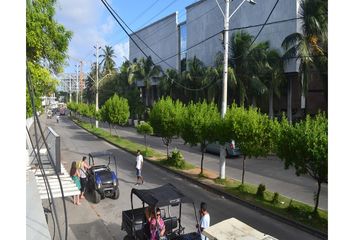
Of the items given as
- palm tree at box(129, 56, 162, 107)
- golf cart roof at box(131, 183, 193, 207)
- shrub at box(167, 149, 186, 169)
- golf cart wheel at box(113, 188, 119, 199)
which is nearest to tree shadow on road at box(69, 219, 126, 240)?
golf cart roof at box(131, 183, 193, 207)

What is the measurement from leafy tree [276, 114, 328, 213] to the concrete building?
1177cm

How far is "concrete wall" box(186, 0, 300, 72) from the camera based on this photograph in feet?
111

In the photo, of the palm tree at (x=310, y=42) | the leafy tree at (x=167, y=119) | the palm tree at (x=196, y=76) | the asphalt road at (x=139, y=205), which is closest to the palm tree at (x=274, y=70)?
the palm tree at (x=310, y=42)

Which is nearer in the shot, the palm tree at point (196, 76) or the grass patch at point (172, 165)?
the grass patch at point (172, 165)

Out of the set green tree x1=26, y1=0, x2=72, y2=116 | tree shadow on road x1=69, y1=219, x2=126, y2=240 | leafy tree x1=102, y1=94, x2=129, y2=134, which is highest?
green tree x1=26, y1=0, x2=72, y2=116

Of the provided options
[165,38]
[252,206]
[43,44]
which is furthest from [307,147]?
[165,38]

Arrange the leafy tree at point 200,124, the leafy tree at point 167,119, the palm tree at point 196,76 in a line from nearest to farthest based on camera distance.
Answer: the leafy tree at point 200,124
the leafy tree at point 167,119
the palm tree at point 196,76

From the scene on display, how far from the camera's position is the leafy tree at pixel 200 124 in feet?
68.6

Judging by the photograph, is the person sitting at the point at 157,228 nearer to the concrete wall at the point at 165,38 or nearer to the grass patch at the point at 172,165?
the grass patch at the point at 172,165

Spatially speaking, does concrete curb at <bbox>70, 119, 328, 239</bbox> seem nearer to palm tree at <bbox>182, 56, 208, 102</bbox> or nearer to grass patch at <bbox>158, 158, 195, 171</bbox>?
grass patch at <bbox>158, 158, 195, 171</bbox>
